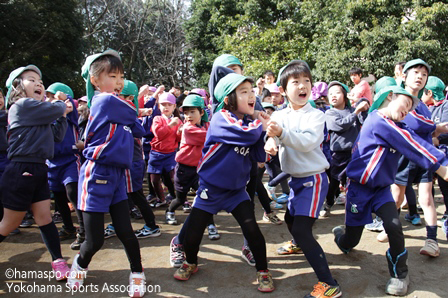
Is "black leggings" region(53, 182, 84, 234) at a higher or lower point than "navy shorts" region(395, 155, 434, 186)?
lower

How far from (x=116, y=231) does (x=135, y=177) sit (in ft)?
4.82

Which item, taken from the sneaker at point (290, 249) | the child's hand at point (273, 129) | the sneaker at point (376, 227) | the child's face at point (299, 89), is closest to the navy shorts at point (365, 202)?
the sneaker at point (290, 249)

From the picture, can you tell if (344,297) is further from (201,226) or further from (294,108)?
(294,108)

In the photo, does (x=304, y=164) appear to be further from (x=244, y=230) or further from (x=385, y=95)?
(x=385, y=95)

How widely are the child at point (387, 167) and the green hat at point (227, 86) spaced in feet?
4.13

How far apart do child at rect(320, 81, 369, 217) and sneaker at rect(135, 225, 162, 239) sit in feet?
7.89

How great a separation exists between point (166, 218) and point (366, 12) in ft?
37.1

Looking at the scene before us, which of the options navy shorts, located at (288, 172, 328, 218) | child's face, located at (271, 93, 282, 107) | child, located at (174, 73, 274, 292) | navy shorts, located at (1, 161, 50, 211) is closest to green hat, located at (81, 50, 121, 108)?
navy shorts, located at (1, 161, 50, 211)

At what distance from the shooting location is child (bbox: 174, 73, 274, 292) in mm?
2861

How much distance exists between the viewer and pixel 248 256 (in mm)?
3463

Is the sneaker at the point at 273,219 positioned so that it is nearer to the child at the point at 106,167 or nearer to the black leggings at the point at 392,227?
the black leggings at the point at 392,227

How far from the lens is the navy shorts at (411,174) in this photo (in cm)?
375

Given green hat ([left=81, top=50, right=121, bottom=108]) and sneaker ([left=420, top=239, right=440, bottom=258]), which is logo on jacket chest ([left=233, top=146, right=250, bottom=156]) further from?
sneaker ([left=420, top=239, right=440, bottom=258])

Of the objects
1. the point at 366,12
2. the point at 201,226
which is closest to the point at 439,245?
the point at 201,226
